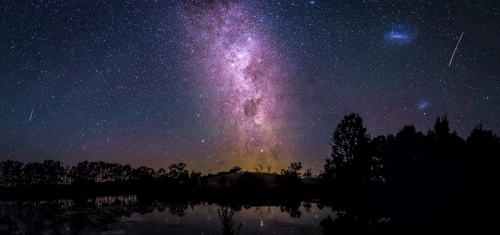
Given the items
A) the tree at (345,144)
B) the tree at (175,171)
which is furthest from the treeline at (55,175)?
the tree at (345,144)

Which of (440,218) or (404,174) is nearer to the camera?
(440,218)

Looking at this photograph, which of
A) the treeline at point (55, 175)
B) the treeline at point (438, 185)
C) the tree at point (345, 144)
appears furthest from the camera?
the treeline at point (55, 175)

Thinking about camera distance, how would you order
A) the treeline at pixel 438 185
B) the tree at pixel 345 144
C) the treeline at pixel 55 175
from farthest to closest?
the treeline at pixel 55 175 → the tree at pixel 345 144 → the treeline at pixel 438 185

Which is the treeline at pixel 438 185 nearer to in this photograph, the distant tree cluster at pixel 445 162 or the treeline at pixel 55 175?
the distant tree cluster at pixel 445 162

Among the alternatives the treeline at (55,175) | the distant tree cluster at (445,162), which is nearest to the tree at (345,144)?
the distant tree cluster at (445,162)

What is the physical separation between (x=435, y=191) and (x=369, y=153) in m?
16.9

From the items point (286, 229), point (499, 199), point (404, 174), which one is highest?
point (404, 174)

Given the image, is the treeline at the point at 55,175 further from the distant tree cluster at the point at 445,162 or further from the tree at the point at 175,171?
the distant tree cluster at the point at 445,162

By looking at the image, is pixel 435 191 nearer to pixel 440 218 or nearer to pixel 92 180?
pixel 440 218

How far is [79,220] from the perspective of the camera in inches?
1612

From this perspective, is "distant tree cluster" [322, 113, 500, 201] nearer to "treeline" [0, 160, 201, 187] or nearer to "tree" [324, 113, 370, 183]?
"tree" [324, 113, 370, 183]

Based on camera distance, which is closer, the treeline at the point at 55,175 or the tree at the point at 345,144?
the tree at the point at 345,144

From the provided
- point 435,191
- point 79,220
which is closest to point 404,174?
point 435,191

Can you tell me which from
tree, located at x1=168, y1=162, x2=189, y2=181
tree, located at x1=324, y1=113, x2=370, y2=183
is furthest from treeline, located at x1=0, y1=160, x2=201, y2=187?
tree, located at x1=324, y1=113, x2=370, y2=183
